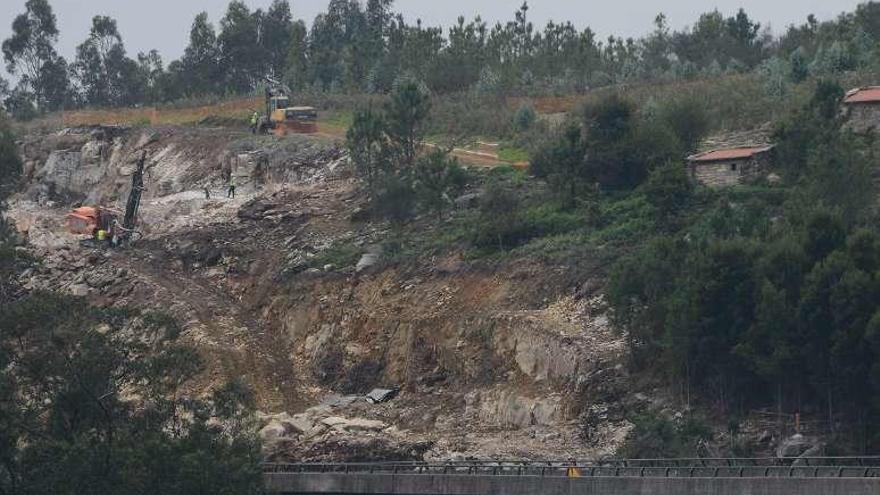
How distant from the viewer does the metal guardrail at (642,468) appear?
197 feet

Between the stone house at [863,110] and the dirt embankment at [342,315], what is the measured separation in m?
18.9

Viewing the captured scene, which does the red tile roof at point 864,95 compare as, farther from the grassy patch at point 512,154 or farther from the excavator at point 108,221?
the excavator at point 108,221

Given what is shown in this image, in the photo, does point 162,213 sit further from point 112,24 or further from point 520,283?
point 112,24

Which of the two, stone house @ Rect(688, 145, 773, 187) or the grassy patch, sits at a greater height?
stone house @ Rect(688, 145, 773, 187)

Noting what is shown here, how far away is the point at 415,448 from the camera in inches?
2980

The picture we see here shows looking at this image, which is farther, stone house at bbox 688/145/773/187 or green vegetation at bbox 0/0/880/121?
green vegetation at bbox 0/0/880/121

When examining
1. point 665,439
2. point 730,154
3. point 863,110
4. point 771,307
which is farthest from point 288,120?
point 665,439

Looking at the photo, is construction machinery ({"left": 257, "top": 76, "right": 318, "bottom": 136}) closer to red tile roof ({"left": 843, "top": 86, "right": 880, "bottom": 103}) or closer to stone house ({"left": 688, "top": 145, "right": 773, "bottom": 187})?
stone house ({"left": 688, "top": 145, "right": 773, "bottom": 187})

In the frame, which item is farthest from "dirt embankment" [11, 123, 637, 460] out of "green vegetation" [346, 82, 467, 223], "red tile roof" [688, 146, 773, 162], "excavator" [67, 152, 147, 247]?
"red tile roof" [688, 146, 773, 162]

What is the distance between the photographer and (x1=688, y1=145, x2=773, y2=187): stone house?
92812 millimetres

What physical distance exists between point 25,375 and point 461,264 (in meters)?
27.0

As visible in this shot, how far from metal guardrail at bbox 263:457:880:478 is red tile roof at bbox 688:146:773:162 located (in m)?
27.3

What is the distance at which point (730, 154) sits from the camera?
9369 cm

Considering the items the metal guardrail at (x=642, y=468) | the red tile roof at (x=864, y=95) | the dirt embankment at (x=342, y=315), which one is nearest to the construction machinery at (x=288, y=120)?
the dirt embankment at (x=342, y=315)
